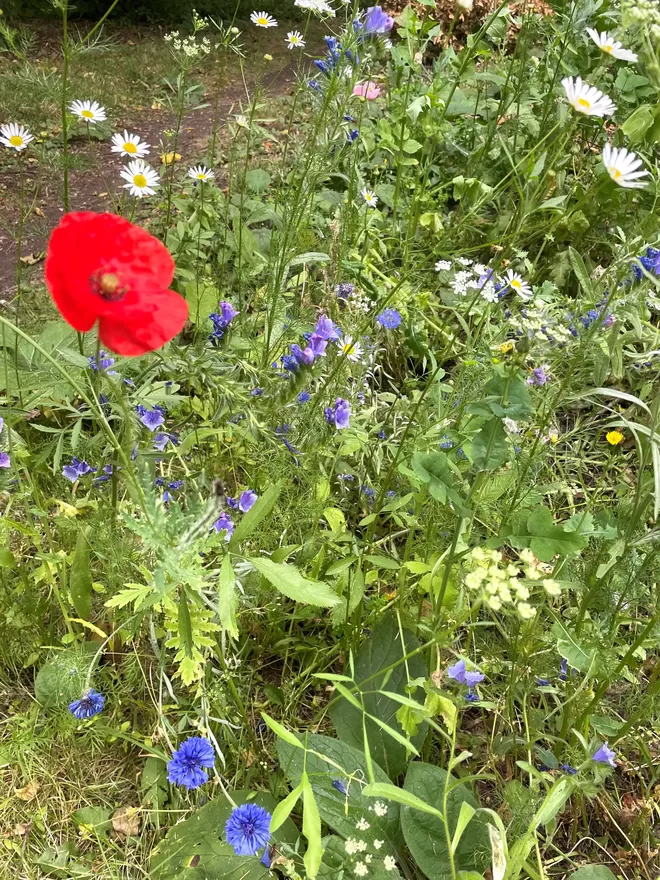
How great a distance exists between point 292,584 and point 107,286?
0.60 m

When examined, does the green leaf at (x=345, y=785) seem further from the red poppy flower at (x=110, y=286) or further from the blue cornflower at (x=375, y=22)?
the blue cornflower at (x=375, y=22)

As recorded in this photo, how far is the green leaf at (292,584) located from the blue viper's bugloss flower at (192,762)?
338 mm

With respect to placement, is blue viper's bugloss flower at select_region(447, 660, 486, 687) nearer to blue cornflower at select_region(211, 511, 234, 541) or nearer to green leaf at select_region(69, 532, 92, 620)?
blue cornflower at select_region(211, 511, 234, 541)

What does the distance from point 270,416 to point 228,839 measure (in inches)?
33.6

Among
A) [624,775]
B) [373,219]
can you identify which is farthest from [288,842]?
[373,219]

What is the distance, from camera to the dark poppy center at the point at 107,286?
75cm

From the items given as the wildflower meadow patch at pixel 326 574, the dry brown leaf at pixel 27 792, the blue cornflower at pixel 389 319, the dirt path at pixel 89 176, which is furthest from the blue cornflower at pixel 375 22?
the dry brown leaf at pixel 27 792

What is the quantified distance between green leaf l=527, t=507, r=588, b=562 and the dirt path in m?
1.76

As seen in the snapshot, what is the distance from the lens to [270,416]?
5.13ft

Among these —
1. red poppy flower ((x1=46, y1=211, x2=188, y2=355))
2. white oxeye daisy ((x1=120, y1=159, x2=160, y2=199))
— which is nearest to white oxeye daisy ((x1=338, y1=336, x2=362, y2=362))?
white oxeye daisy ((x1=120, y1=159, x2=160, y2=199))

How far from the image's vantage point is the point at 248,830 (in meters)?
1.11

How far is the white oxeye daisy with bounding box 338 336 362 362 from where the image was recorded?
5.13 feet

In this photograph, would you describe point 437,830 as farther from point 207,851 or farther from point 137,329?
point 137,329

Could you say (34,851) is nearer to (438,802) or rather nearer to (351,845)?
(351,845)
